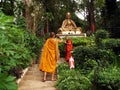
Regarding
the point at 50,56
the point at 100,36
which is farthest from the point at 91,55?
the point at 50,56

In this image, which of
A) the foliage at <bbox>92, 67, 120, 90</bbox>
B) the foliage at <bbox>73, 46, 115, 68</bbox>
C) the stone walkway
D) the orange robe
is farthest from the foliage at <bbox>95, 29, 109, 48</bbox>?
the foliage at <bbox>92, 67, 120, 90</bbox>

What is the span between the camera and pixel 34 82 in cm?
1005

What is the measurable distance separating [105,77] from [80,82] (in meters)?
0.87

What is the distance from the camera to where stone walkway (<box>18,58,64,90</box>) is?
9164mm

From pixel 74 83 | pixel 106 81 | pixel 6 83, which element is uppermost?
pixel 6 83

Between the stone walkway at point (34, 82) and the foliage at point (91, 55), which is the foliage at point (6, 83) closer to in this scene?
the stone walkway at point (34, 82)

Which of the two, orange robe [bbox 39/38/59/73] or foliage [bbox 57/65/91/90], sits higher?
orange robe [bbox 39/38/59/73]

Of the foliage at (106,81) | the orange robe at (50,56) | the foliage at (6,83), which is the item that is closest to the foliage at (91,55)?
the orange robe at (50,56)

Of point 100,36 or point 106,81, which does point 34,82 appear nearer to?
point 100,36

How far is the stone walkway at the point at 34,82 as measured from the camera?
30.1 ft

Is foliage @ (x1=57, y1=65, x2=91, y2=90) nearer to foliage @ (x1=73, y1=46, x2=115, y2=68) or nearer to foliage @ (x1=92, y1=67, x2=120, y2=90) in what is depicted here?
foliage @ (x1=92, y1=67, x2=120, y2=90)

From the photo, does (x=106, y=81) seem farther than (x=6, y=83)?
Yes

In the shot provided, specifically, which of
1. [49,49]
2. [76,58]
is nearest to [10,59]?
[49,49]

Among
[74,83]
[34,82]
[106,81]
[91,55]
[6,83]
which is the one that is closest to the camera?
[6,83]
